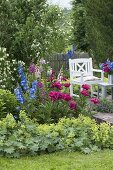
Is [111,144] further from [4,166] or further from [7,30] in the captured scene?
[7,30]

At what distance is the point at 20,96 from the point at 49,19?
4.00 metres

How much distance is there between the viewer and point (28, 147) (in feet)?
18.3

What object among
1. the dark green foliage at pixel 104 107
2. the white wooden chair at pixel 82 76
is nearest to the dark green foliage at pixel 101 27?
the white wooden chair at pixel 82 76

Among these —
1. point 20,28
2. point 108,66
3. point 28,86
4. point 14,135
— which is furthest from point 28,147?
point 20,28

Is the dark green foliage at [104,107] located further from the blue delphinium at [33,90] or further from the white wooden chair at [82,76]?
the blue delphinium at [33,90]

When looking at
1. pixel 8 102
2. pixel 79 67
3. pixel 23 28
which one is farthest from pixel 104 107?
pixel 79 67

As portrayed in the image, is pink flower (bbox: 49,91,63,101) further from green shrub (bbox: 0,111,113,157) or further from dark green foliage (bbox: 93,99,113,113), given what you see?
dark green foliage (bbox: 93,99,113,113)

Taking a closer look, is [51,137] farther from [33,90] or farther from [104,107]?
[104,107]

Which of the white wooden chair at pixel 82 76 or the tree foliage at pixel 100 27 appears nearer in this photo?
the white wooden chair at pixel 82 76

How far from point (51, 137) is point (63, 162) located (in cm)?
49

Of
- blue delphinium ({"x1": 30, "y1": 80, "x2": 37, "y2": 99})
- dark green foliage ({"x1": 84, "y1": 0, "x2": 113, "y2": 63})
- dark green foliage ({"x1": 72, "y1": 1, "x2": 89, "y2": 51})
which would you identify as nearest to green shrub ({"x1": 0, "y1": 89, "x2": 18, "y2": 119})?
blue delphinium ({"x1": 30, "y1": 80, "x2": 37, "y2": 99})

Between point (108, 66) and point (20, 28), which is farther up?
point (20, 28)

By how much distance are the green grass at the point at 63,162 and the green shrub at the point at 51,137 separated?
0.13 meters

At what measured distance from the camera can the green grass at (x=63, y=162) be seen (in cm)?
513
